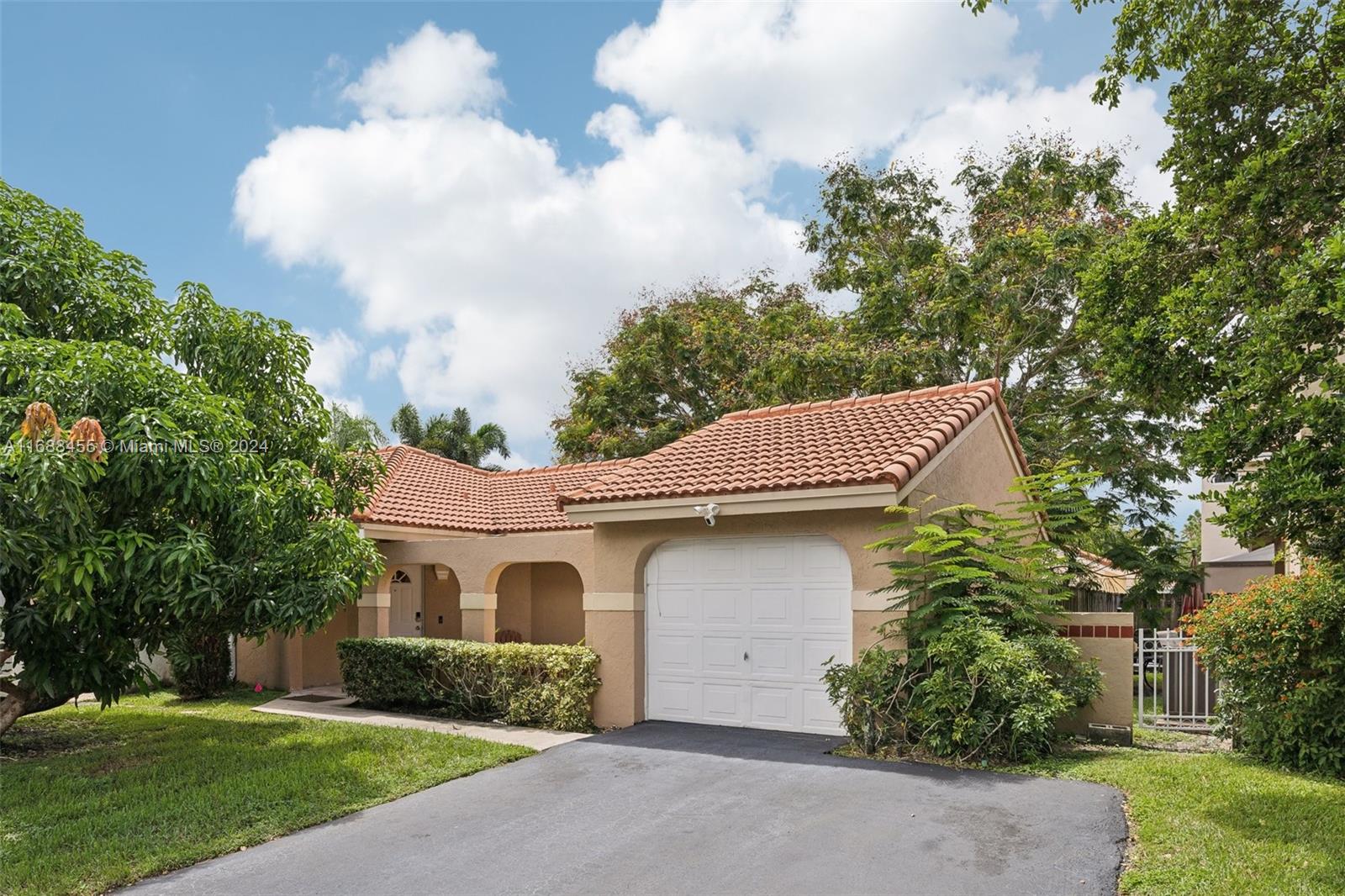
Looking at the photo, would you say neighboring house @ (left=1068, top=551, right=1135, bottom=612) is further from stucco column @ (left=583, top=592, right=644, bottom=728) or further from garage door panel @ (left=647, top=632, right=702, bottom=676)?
stucco column @ (left=583, top=592, right=644, bottom=728)

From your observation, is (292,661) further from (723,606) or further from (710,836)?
(710,836)

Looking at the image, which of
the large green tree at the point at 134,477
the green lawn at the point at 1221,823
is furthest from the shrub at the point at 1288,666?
the large green tree at the point at 134,477

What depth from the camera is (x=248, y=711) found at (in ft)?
49.9

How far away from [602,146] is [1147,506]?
15.8 m

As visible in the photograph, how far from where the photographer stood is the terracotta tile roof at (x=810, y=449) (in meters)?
11.7

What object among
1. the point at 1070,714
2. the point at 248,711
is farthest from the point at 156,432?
the point at 1070,714

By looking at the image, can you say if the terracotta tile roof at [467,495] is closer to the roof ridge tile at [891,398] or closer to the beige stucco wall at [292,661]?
the beige stucco wall at [292,661]

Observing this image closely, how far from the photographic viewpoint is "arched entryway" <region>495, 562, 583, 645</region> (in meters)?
20.8

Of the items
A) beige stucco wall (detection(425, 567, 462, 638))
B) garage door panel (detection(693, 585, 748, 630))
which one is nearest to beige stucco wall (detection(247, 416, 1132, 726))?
garage door panel (detection(693, 585, 748, 630))

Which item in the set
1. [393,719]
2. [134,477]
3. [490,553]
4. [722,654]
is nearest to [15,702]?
[134,477]

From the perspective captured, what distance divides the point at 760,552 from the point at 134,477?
295 inches

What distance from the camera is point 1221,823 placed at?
7844 millimetres

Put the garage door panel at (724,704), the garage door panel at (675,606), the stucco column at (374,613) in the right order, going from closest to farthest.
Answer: the garage door panel at (724,704) → the garage door panel at (675,606) → the stucco column at (374,613)

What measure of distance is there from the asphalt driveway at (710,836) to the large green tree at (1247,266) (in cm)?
334
